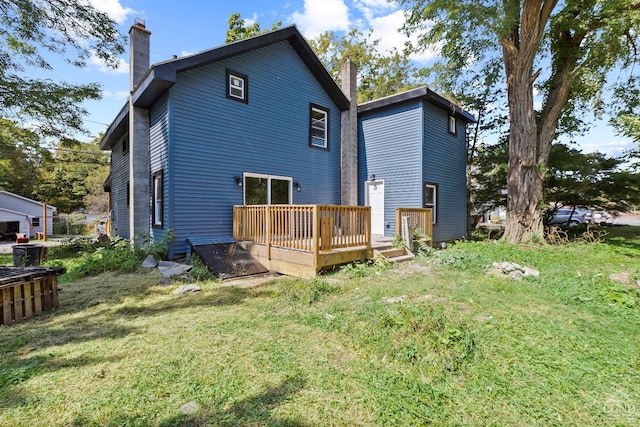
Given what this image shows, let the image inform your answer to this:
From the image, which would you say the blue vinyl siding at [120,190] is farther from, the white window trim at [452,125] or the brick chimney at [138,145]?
the white window trim at [452,125]

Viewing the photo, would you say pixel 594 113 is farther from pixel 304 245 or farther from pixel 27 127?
pixel 27 127

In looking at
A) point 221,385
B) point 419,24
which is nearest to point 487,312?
point 221,385

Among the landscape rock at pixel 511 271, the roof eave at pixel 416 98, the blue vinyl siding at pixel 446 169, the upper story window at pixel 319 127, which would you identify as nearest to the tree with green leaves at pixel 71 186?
the upper story window at pixel 319 127

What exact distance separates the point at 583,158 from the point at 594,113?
2.33m

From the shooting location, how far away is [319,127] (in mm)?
10484

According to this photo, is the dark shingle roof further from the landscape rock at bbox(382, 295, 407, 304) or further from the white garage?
the white garage

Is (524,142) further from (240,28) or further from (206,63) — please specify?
(240,28)

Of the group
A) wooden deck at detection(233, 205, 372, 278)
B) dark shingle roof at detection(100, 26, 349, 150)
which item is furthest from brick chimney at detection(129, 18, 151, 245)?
wooden deck at detection(233, 205, 372, 278)

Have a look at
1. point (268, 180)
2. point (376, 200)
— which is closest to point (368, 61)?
point (376, 200)

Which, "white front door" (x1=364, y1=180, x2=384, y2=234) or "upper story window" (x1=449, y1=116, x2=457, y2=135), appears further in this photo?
"upper story window" (x1=449, y1=116, x2=457, y2=135)

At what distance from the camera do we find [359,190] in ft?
38.0

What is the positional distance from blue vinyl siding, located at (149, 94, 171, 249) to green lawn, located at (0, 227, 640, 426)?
292 cm

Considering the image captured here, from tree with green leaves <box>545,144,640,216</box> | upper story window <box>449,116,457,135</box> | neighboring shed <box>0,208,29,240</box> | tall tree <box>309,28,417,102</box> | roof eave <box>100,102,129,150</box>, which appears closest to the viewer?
roof eave <box>100,102,129,150</box>

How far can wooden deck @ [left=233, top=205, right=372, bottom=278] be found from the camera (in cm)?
581
